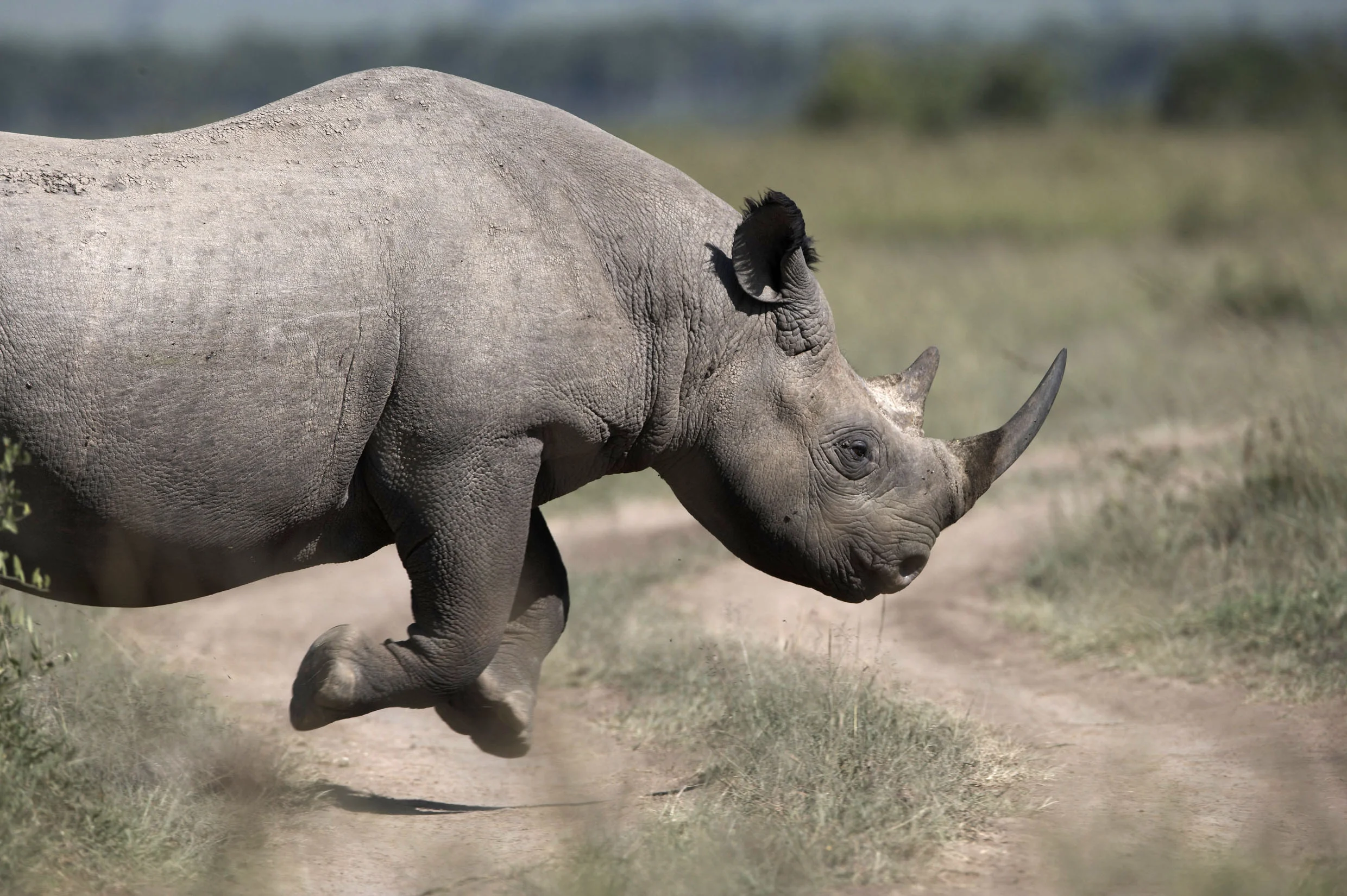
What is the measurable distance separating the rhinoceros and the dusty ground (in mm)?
382

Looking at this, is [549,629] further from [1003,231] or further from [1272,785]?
[1003,231]

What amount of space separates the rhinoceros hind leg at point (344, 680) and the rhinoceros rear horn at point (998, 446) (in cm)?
183

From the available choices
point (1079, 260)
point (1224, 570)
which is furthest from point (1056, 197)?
point (1224, 570)

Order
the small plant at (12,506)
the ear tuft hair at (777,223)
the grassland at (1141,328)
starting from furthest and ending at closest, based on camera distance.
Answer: the grassland at (1141,328), the ear tuft hair at (777,223), the small plant at (12,506)

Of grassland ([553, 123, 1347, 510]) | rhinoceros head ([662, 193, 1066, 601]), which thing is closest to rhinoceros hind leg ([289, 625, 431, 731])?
rhinoceros head ([662, 193, 1066, 601])

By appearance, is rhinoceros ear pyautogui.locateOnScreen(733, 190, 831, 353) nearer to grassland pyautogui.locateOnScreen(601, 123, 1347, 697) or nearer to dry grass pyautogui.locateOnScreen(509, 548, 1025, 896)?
dry grass pyautogui.locateOnScreen(509, 548, 1025, 896)

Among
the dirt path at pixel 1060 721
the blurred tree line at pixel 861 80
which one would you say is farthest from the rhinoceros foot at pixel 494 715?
the blurred tree line at pixel 861 80

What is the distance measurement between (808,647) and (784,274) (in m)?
2.19

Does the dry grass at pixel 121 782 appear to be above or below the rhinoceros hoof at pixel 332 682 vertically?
below

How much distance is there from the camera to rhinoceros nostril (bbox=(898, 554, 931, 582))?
4.88 metres

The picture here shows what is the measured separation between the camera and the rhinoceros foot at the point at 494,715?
478 centimetres

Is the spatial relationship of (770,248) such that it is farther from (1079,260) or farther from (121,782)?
(1079,260)

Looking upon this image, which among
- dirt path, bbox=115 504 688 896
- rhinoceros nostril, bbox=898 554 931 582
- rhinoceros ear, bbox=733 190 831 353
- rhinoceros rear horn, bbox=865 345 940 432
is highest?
rhinoceros ear, bbox=733 190 831 353

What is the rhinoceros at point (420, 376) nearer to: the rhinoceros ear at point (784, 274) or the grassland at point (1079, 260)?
the rhinoceros ear at point (784, 274)
